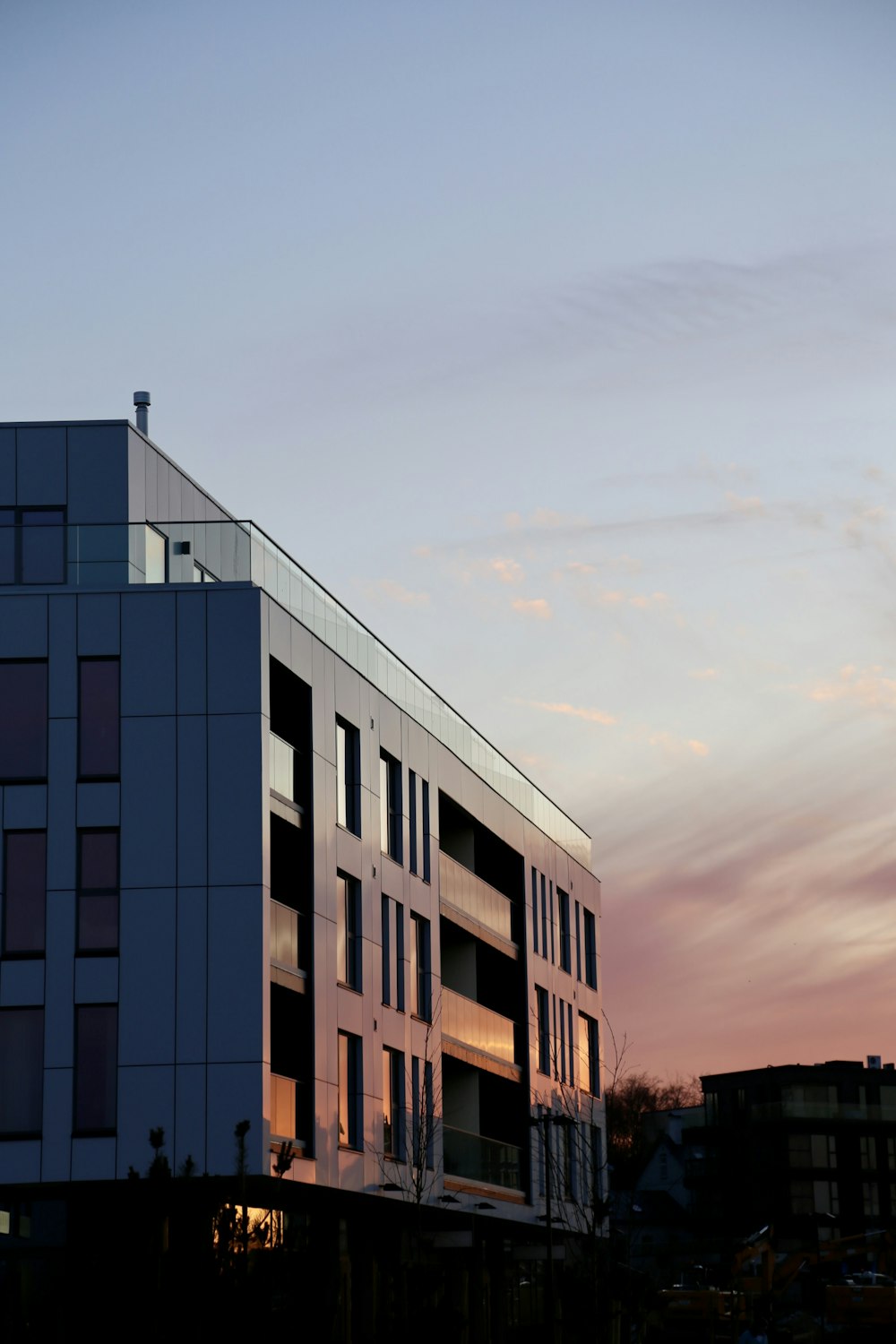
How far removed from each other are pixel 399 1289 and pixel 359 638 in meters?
16.3

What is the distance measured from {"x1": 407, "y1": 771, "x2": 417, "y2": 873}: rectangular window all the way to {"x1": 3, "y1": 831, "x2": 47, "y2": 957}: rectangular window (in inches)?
498

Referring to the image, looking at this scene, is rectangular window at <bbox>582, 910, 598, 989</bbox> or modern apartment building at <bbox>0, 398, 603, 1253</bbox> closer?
modern apartment building at <bbox>0, 398, 603, 1253</bbox>

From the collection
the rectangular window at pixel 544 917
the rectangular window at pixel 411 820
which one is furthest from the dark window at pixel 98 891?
the rectangular window at pixel 544 917

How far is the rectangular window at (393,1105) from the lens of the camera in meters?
42.9

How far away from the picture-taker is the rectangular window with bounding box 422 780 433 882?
4812cm

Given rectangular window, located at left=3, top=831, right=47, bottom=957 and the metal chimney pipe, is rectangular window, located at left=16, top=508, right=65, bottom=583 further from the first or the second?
the metal chimney pipe

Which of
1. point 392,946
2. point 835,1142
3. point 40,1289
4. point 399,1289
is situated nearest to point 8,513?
point 392,946

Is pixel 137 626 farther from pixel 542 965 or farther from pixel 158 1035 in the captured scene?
pixel 542 965

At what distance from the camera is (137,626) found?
120 feet

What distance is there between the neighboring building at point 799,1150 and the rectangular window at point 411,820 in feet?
274

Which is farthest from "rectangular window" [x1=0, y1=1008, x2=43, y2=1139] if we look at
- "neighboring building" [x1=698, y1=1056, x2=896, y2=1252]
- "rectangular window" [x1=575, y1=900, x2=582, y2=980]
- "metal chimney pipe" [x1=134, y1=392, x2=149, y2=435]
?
"neighboring building" [x1=698, y1=1056, x2=896, y2=1252]

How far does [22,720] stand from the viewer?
36.4 m

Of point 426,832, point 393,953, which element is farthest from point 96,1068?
point 426,832

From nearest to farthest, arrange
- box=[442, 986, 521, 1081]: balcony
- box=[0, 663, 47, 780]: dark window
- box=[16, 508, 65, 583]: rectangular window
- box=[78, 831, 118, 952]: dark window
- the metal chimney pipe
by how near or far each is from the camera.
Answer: box=[78, 831, 118, 952]: dark window < box=[0, 663, 47, 780]: dark window < box=[16, 508, 65, 583]: rectangular window < the metal chimney pipe < box=[442, 986, 521, 1081]: balcony
